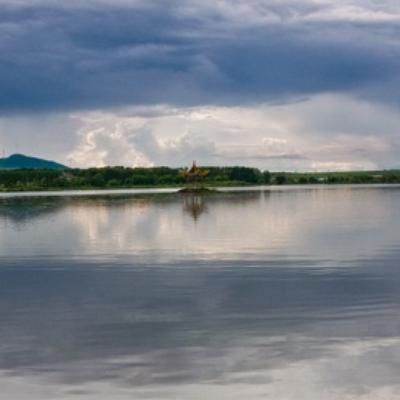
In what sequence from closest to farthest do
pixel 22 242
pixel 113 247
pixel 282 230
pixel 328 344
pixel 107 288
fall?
pixel 328 344 < pixel 107 288 < pixel 113 247 < pixel 22 242 < pixel 282 230

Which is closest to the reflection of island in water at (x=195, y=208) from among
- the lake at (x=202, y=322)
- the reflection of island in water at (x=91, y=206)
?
the reflection of island in water at (x=91, y=206)

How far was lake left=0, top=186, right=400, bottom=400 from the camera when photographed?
13.7 meters

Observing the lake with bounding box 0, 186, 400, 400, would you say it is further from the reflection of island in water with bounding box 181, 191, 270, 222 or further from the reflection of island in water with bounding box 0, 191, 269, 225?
the reflection of island in water with bounding box 0, 191, 269, 225

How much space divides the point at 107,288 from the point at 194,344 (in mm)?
9421

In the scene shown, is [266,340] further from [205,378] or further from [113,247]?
[113,247]

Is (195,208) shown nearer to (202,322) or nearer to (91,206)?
(91,206)

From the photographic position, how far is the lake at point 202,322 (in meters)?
13.7

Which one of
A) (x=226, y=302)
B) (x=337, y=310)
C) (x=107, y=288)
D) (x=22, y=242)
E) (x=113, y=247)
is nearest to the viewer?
(x=337, y=310)

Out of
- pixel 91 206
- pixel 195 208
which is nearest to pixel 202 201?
pixel 91 206

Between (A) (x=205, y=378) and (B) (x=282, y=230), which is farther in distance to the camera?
(B) (x=282, y=230)

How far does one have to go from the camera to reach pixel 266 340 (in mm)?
16828

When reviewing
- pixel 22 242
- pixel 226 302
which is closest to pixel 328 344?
pixel 226 302

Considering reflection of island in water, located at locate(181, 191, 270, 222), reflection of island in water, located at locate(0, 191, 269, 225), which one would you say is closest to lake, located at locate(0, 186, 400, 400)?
reflection of island in water, located at locate(181, 191, 270, 222)

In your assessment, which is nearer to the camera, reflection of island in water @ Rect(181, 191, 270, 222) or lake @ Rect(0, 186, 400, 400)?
lake @ Rect(0, 186, 400, 400)
